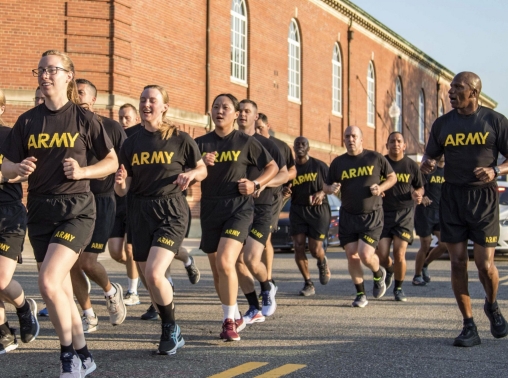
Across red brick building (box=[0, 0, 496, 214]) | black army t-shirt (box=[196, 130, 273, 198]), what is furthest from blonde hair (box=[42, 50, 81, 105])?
red brick building (box=[0, 0, 496, 214])

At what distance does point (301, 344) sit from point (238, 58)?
916 inches

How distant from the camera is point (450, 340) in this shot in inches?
321

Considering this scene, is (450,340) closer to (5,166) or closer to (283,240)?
(5,166)

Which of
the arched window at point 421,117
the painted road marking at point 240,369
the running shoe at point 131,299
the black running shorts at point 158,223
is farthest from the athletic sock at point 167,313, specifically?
the arched window at point 421,117

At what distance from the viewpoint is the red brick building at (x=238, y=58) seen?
22438mm

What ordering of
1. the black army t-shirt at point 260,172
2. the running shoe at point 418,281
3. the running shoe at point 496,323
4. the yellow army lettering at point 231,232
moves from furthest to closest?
the running shoe at point 418,281
the black army t-shirt at point 260,172
the yellow army lettering at point 231,232
the running shoe at point 496,323

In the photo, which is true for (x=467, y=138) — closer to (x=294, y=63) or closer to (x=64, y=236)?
(x=64, y=236)

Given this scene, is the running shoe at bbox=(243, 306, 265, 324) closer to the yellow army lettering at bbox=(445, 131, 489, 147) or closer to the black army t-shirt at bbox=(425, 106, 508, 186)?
the black army t-shirt at bbox=(425, 106, 508, 186)

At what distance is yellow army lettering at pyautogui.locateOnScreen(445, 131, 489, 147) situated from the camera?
26.2ft

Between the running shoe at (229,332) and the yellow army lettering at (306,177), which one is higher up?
the yellow army lettering at (306,177)

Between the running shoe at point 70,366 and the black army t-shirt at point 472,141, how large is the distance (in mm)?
3810

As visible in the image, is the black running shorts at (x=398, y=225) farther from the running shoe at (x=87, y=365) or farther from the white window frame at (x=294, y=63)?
the white window frame at (x=294, y=63)

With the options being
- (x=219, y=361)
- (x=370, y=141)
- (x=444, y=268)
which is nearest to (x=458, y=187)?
(x=219, y=361)

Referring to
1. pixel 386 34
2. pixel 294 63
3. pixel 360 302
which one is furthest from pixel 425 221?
pixel 386 34
